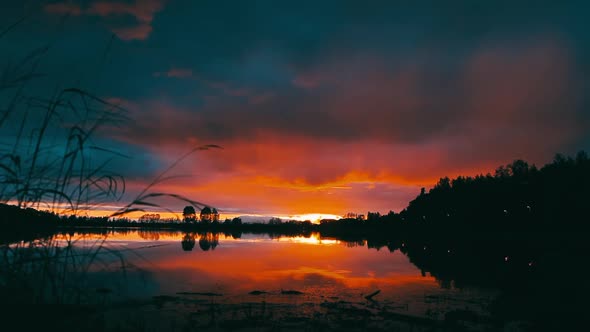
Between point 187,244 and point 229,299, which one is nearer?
point 229,299

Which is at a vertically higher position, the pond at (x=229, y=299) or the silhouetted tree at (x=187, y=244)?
the pond at (x=229, y=299)

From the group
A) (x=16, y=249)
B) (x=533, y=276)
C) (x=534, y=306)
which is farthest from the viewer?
(x=533, y=276)

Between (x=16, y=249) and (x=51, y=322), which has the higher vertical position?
(x=16, y=249)

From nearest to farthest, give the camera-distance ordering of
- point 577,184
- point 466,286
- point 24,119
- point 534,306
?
1. point 24,119
2. point 534,306
3. point 466,286
4. point 577,184

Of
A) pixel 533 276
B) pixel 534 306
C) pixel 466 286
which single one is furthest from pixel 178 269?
pixel 533 276

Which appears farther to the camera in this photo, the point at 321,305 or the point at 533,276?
the point at 533,276

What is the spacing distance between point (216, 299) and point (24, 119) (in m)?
12.6

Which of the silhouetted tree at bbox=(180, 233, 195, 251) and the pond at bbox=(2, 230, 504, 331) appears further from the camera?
the silhouetted tree at bbox=(180, 233, 195, 251)

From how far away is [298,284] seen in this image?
22.2m

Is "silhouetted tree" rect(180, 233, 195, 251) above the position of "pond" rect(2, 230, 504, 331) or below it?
below

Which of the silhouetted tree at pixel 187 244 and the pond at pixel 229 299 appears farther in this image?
the silhouetted tree at pixel 187 244

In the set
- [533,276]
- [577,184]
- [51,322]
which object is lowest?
[533,276]

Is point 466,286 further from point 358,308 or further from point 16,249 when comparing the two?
point 16,249

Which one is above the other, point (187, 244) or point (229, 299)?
point (229, 299)
